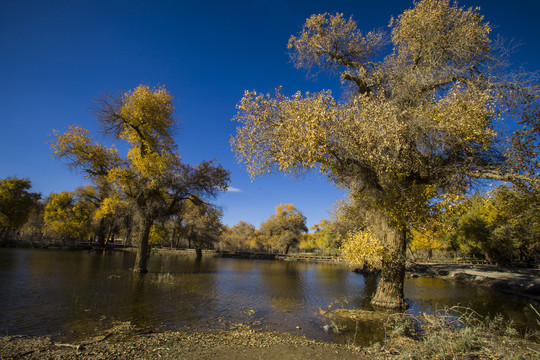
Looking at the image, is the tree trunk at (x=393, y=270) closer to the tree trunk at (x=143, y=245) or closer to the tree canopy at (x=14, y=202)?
the tree trunk at (x=143, y=245)

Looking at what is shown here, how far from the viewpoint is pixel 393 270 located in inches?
468

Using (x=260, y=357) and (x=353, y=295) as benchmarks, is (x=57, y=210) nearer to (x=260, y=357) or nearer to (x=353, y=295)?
(x=353, y=295)

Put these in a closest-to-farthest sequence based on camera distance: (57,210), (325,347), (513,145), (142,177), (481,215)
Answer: (325,347), (513,145), (142,177), (481,215), (57,210)

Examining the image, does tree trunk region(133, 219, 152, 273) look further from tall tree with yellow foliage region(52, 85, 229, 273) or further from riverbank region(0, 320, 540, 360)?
riverbank region(0, 320, 540, 360)

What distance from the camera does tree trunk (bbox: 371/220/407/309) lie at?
1174 cm

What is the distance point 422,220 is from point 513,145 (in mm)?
4068

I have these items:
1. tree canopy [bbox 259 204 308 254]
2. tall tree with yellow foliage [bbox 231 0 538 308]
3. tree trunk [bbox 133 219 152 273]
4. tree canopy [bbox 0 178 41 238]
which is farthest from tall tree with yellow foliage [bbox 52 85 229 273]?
tree canopy [bbox 259 204 308 254]

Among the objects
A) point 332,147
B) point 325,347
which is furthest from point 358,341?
point 332,147

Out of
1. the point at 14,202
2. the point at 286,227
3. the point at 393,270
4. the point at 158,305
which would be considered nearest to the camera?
the point at 158,305

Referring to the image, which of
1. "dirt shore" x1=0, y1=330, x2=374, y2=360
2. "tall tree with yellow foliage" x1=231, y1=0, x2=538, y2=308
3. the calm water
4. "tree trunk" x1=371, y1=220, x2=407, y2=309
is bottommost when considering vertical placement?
the calm water

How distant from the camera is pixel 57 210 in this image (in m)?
51.2

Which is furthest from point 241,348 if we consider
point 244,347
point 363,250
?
point 363,250

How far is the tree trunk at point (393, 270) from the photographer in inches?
462

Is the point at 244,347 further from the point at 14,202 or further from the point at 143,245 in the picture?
the point at 14,202
